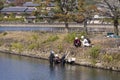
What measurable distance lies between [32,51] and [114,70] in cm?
1104

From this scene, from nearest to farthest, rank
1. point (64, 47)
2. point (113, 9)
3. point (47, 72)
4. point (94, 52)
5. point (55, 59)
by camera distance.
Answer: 1. point (47, 72)
2. point (94, 52)
3. point (55, 59)
4. point (64, 47)
5. point (113, 9)

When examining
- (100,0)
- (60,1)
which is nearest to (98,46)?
(100,0)

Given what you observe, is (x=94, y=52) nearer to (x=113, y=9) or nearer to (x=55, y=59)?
(x=55, y=59)

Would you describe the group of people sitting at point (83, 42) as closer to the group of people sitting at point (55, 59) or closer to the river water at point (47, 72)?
the group of people sitting at point (55, 59)

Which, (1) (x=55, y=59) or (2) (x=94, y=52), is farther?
(1) (x=55, y=59)

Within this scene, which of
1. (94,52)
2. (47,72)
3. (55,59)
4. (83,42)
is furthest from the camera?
(83,42)

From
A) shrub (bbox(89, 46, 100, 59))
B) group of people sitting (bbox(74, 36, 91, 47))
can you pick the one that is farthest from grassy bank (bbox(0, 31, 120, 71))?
group of people sitting (bbox(74, 36, 91, 47))

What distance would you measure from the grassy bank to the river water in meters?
0.98

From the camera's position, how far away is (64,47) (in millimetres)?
31312

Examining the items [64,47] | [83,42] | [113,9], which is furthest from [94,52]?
[113,9]

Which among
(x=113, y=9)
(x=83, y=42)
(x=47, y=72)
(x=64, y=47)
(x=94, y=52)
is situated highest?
(x=113, y=9)

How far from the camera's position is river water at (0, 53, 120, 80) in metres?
23.6

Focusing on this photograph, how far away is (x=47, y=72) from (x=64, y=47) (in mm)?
6124

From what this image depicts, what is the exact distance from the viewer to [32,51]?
113 feet
